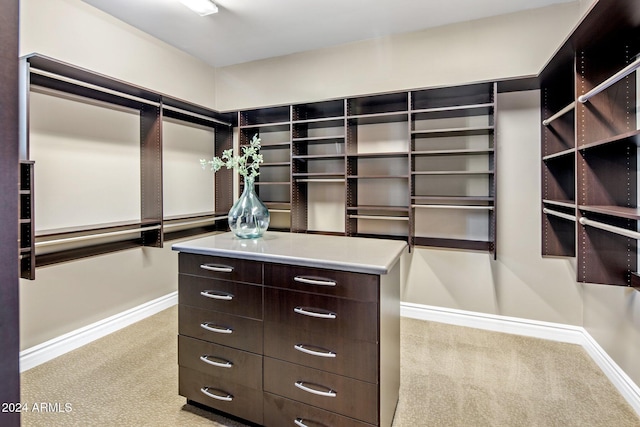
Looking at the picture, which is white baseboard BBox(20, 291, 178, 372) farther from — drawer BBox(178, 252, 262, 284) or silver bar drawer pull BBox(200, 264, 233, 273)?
silver bar drawer pull BBox(200, 264, 233, 273)

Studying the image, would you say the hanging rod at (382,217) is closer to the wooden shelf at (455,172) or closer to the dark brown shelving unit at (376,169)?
the dark brown shelving unit at (376,169)

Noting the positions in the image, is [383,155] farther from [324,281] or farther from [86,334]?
[86,334]

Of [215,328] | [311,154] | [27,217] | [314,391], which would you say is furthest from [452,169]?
[27,217]

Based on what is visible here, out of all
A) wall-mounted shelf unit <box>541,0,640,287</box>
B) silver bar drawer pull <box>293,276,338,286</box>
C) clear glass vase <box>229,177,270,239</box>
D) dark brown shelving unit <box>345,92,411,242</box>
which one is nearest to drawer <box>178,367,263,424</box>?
silver bar drawer pull <box>293,276,338,286</box>

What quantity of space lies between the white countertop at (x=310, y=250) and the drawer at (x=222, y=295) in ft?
0.51

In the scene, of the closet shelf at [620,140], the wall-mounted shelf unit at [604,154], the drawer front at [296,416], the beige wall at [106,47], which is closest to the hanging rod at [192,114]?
the beige wall at [106,47]

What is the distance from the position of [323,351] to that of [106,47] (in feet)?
10.1

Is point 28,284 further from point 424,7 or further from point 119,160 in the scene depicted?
point 424,7

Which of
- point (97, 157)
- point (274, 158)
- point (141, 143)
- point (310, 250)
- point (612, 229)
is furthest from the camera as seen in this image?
point (274, 158)

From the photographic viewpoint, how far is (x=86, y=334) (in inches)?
107

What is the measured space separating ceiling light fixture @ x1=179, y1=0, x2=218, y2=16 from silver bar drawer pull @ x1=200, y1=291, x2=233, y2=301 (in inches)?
87.0

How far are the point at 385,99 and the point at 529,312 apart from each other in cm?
228

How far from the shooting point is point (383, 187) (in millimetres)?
3352

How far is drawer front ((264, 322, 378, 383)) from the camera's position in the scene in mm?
1436
